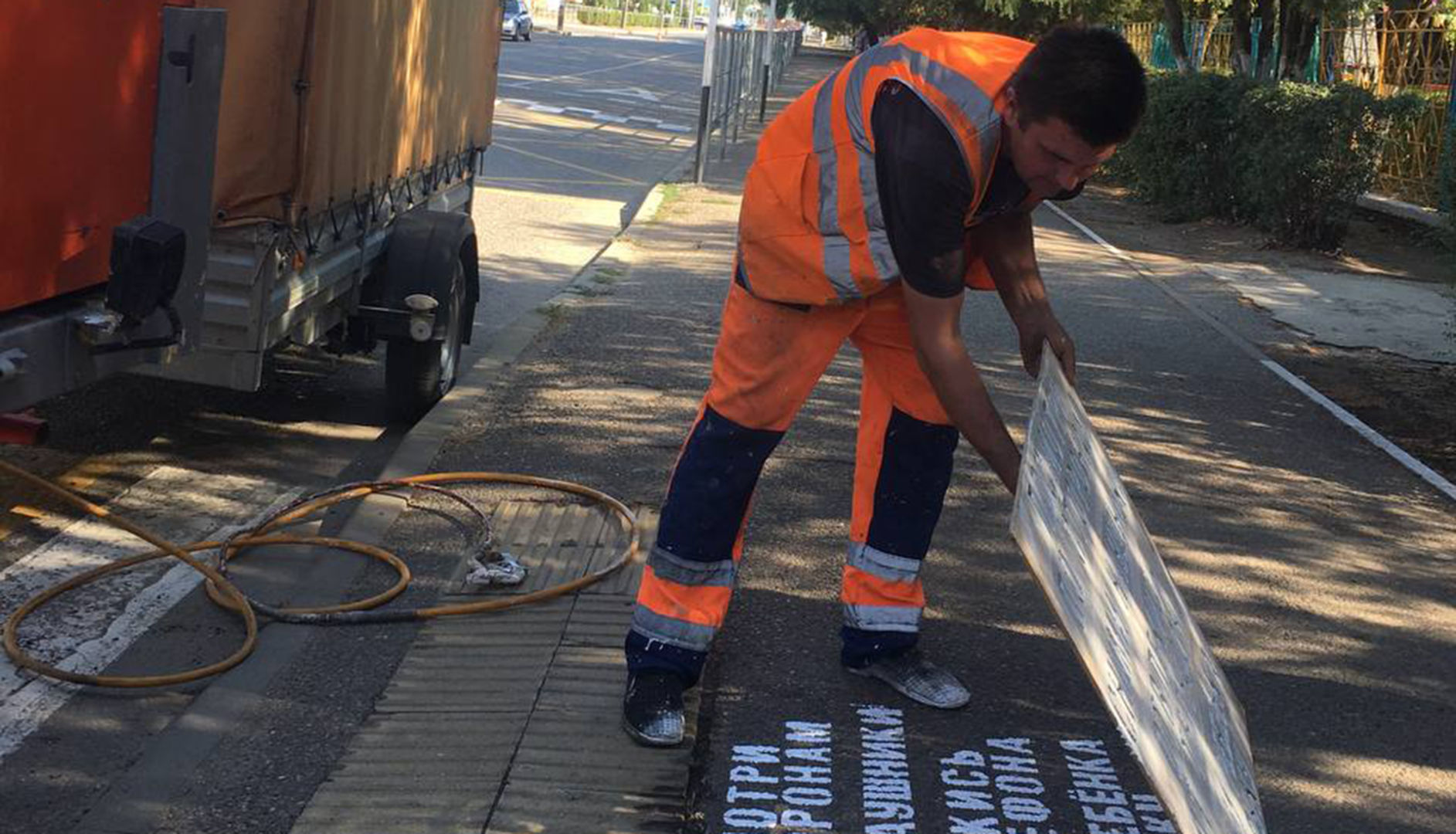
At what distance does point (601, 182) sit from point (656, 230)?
14.0ft

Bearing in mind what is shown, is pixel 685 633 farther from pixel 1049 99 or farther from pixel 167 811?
pixel 1049 99

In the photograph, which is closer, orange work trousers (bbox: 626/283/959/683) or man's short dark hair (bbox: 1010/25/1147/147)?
man's short dark hair (bbox: 1010/25/1147/147)

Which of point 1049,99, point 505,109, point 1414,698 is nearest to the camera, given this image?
point 1049,99

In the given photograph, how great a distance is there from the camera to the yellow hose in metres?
4.66

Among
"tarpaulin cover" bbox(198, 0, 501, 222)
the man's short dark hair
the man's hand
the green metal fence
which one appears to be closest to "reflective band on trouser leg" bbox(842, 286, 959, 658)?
the man's hand

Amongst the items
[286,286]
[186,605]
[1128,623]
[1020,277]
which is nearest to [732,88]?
[286,286]

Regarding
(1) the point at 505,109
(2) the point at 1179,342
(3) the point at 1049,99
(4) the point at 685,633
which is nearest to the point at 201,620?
(4) the point at 685,633

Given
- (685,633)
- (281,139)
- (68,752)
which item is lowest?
(68,752)

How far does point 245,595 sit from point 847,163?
2505 millimetres

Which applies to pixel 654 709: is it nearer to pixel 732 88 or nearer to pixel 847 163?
pixel 847 163

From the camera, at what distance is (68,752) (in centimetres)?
422

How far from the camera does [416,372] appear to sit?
7.46 meters

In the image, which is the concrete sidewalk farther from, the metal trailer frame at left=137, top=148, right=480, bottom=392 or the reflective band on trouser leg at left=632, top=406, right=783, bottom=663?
the metal trailer frame at left=137, top=148, right=480, bottom=392

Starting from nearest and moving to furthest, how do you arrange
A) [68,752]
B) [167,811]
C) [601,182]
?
[167,811]
[68,752]
[601,182]
